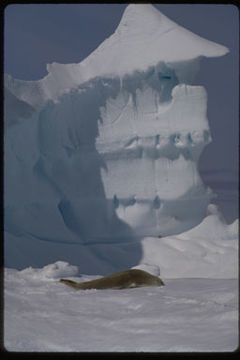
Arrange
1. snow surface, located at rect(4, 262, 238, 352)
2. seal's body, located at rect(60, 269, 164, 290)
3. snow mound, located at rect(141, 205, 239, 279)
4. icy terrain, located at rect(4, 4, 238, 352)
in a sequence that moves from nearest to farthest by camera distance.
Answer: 1. snow surface, located at rect(4, 262, 238, 352)
2. seal's body, located at rect(60, 269, 164, 290)
3. snow mound, located at rect(141, 205, 239, 279)
4. icy terrain, located at rect(4, 4, 238, 352)

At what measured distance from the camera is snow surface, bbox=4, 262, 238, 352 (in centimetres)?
217

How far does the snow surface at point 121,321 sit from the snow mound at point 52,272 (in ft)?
7.71

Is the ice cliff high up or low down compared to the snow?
down

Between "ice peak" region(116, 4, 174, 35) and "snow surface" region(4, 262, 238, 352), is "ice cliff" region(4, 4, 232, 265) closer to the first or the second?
"ice peak" region(116, 4, 174, 35)

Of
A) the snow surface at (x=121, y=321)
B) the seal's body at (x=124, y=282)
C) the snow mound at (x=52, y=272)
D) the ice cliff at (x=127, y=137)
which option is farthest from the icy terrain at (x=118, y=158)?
the snow surface at (x=121, y=321)

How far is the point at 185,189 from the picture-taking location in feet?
33.8

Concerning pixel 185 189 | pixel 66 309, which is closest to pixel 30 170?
pixel 185 189

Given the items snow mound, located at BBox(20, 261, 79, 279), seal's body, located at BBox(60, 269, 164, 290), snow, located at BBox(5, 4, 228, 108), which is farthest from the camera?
snow, located at BBox(5, 4, 228, 108)

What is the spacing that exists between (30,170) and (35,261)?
2170 millimetres

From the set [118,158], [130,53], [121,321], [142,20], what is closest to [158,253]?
[118,158]

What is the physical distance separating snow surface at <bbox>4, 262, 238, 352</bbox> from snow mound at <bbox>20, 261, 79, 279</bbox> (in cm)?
235

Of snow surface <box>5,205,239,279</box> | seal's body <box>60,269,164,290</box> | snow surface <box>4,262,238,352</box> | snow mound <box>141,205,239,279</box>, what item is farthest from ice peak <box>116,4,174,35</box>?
snow surface <box>4,262,238,352</box>

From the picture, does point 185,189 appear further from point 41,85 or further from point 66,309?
point 66,309

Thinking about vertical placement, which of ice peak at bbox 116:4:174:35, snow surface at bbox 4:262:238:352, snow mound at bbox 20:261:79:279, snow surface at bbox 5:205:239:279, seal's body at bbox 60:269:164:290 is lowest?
snow surface at bbox 5:205:239:279
